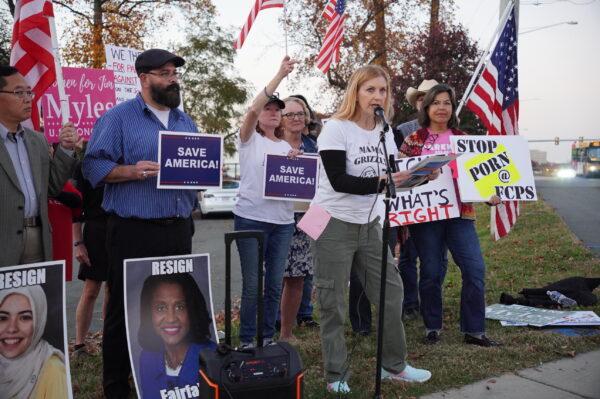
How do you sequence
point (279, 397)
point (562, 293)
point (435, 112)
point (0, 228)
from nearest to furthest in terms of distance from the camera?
point (279, 397)
point (0, 228)
point (435, 112)
point (562, 293)

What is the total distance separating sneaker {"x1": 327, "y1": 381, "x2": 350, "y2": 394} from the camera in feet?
13.0

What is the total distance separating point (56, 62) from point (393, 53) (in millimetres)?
22073

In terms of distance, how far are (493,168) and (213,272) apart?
620 centimetres

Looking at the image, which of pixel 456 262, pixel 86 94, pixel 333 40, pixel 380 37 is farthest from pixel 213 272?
pixel 380 37

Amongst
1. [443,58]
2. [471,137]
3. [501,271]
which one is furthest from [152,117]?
[443,58]

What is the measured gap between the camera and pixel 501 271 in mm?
8656

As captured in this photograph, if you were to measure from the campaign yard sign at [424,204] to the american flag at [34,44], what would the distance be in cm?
298

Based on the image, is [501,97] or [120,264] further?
[501,97]

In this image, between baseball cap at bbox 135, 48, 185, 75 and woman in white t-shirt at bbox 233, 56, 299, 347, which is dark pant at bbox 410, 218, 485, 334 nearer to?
woman in white t-shirt at bbox 233, 56, 299, 347

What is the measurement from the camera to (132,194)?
A: 3.84m

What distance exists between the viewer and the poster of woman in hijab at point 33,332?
327 cm

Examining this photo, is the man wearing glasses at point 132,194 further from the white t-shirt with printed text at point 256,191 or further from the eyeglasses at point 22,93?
the white t-shirt with printed text at point 256,191

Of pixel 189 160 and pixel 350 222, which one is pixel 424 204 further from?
pixel 189 160

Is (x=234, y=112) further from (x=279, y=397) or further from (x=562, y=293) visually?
(x=279, y=397)
